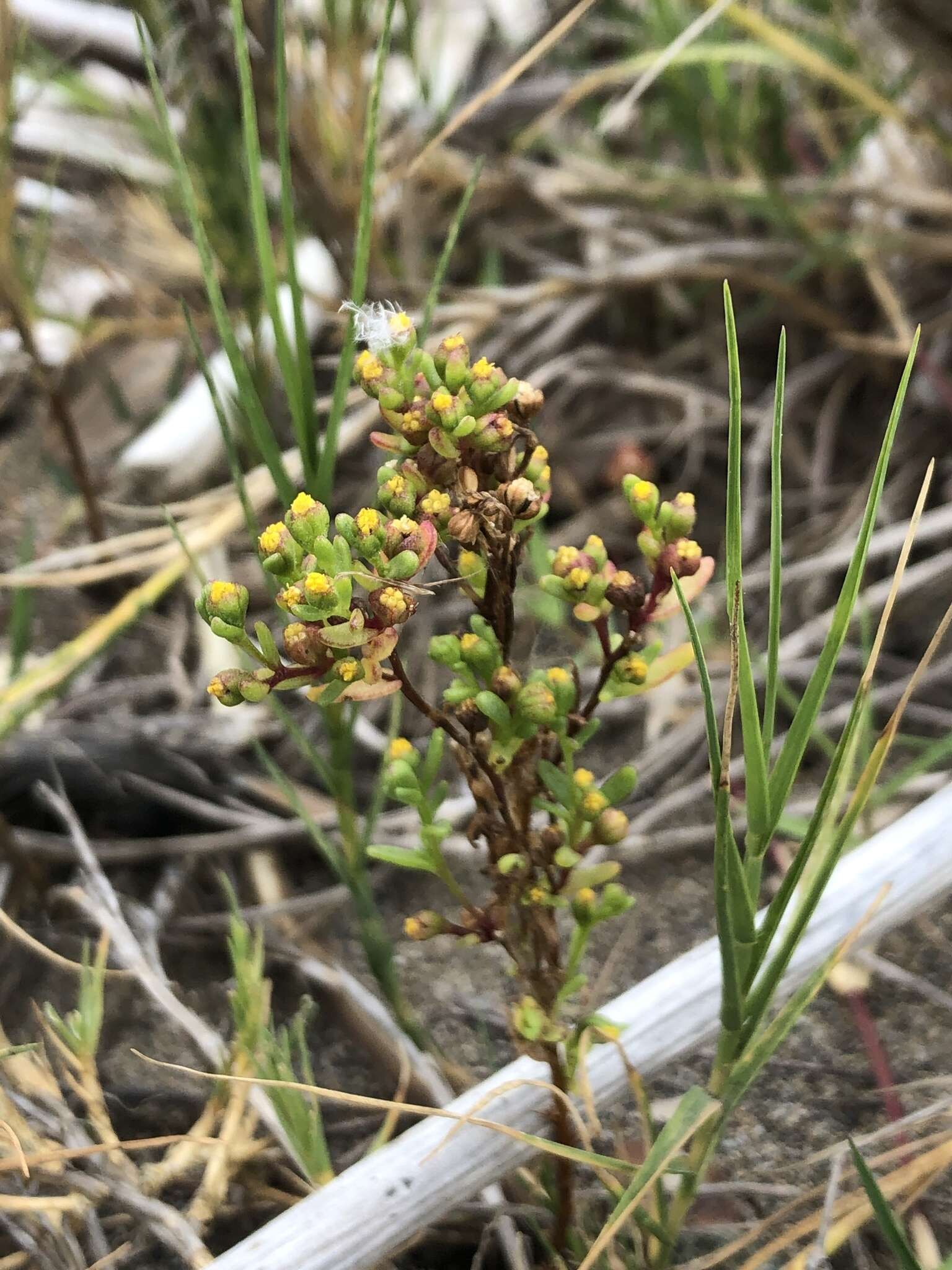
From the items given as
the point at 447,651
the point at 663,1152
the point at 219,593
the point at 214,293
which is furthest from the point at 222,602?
the point at 663,1152

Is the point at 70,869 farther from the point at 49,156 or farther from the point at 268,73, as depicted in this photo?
the point at 49,156

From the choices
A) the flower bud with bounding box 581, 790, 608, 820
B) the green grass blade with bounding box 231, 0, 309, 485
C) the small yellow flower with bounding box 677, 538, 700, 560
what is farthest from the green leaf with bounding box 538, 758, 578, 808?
the green grass blade with bounding box 231, 0, 309, 485

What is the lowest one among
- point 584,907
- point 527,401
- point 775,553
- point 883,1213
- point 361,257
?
point 883,1213

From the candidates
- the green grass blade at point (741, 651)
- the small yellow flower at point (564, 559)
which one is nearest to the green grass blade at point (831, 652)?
the green grass blade at point (741, 651)

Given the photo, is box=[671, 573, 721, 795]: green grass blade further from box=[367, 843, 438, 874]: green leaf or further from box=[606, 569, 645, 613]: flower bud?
box=[367, 843, 438, 874]: green leaf

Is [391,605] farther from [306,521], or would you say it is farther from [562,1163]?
[562,1163]

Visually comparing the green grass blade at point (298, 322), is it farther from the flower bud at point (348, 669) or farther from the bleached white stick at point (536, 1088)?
the bleached white stick at point (536, 1088)
